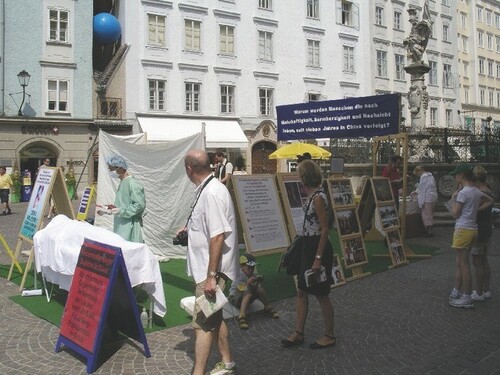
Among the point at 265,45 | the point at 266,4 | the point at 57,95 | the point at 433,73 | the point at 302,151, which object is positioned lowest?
the point at 302,151

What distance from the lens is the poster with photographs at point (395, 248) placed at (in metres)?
8.93

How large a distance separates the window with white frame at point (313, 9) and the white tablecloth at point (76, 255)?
33.3 metres

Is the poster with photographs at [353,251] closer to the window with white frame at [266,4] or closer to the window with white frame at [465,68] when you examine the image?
the window with white frame at [266,4]

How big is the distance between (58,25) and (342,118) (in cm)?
2256

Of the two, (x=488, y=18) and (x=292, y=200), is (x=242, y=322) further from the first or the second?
(x=488, y=18)

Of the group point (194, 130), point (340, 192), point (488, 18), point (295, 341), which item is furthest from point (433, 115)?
point (295, 341)

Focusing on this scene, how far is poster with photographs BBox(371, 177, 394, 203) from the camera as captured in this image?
9172 millimetres

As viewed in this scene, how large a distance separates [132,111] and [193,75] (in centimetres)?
460

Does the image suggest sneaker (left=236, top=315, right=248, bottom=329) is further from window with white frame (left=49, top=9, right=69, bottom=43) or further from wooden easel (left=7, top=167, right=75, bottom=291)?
window with white frame (left=49, top=9, right=69, bottom=43)

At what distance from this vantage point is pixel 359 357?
488 centimetres

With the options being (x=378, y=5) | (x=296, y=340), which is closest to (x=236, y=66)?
(x=378, y=5)

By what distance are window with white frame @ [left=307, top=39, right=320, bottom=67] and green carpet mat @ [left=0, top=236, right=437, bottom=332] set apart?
91.5 feet

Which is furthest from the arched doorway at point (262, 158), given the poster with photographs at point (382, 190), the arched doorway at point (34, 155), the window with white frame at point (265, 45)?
the poster with photographs at point (382, 190)

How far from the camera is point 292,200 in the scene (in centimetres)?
766
